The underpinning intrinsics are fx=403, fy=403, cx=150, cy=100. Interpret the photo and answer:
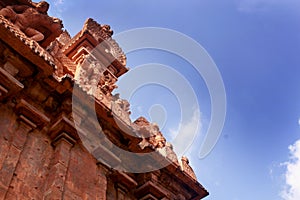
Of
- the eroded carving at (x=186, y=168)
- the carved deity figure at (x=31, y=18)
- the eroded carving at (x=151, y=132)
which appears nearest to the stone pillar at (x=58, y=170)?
the carved deity figure at (x=31, y=18)

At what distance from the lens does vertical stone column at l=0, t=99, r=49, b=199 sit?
227 inches

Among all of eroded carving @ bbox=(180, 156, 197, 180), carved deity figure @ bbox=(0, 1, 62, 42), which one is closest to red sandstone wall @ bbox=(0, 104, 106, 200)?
carved deity figure @ bbox=(0, 1, 62, 42)

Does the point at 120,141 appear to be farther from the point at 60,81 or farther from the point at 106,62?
the point at 106,62

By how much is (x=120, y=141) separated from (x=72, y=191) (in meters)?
2.31

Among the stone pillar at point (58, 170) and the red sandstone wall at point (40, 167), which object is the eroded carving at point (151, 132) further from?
the stone pillar at point (58, 170)

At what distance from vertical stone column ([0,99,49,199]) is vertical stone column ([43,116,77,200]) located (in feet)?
1.04

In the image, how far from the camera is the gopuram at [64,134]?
6512 millimetres

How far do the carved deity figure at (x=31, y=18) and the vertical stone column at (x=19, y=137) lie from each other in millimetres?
2169

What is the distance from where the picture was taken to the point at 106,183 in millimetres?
7797

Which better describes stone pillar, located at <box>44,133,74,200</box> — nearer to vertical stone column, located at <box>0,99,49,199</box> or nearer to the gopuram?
the gopuram

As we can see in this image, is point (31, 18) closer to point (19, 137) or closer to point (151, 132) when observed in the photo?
point (19, 137)

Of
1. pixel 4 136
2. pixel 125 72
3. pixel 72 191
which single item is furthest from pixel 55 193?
pixel 125 72

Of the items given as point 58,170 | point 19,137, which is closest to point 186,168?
point 58,170

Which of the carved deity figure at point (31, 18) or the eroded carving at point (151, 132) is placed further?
the eroded carving at point (151, 132)
